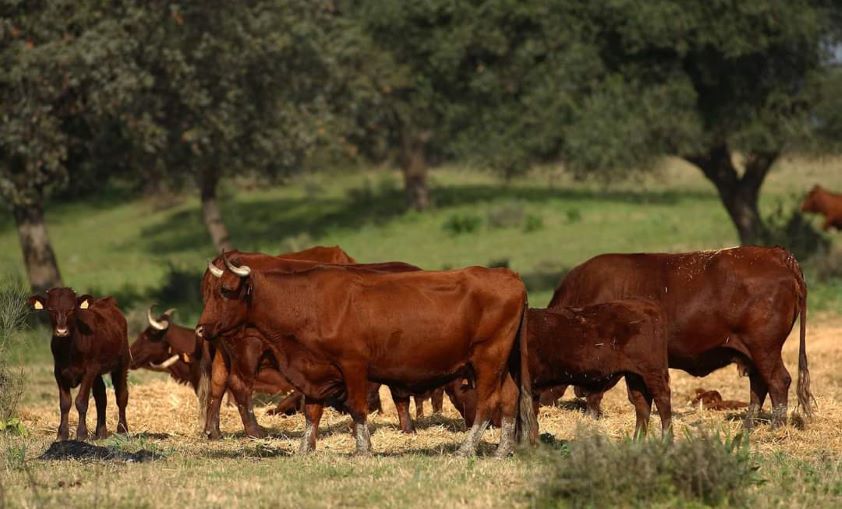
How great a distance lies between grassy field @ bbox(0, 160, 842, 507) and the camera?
8.75m

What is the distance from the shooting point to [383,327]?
11.0 meters

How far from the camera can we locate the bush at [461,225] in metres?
38.2

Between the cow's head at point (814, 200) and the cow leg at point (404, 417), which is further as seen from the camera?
the cow's head at point (814, 200)

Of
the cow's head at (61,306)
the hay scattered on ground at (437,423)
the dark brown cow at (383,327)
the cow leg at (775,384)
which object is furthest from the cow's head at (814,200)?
the cow's head at (61,306)

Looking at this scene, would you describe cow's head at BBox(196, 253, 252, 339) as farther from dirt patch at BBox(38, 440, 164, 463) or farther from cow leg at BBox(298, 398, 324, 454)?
dirt patch at BBox(38, 440, 164, 463)

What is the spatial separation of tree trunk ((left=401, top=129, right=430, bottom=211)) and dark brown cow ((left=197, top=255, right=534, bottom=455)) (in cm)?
3206

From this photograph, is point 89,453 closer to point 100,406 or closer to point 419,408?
point 100,406

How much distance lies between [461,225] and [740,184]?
1228cm

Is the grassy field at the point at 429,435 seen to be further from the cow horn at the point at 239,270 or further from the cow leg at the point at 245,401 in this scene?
the cow horn at the point at 239,270

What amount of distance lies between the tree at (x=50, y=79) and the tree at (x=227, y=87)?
0.88 meters

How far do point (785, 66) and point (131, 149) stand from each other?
40.4 feet

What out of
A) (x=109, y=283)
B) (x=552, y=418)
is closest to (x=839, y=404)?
(x=552, y=418)

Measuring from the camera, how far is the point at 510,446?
1105 centimetres

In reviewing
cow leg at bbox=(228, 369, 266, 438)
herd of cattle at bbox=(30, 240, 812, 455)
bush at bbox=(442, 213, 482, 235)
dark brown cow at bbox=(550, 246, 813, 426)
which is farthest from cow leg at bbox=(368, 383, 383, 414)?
bush at bbox=(442, 213, 482, 235)
